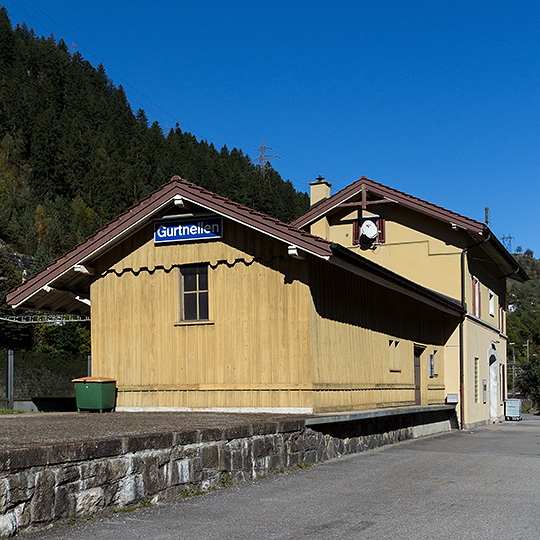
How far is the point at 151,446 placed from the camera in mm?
7648

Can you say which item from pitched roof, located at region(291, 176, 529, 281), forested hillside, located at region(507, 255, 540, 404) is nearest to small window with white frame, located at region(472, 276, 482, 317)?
pitched roof, located at region(291, 176, 529, 281)

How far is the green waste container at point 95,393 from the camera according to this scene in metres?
13.7

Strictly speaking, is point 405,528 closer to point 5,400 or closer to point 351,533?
point 351,533

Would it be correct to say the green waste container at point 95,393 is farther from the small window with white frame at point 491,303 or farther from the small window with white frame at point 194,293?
the small window with white frame at point 491,303

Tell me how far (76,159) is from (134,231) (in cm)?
9537

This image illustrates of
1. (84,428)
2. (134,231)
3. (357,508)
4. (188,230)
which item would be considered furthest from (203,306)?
(357,508)

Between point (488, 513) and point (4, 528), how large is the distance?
15.1ft

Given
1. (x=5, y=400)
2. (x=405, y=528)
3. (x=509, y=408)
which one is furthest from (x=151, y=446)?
(x=509, y=408)

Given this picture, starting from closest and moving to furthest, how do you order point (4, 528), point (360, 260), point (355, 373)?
point (4, 528)
point (360, 260)
point (355, 373)

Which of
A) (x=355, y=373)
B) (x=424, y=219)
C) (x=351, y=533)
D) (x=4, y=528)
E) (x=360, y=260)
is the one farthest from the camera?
(x=424, y=219)

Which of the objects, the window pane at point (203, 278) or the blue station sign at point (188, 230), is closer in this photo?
the blue station sign at point (188, 230)

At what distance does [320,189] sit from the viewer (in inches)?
1069

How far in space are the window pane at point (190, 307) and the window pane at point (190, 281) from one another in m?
0.11

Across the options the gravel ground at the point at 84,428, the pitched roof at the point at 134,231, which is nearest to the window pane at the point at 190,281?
the pitched roof at the point at 134,231
